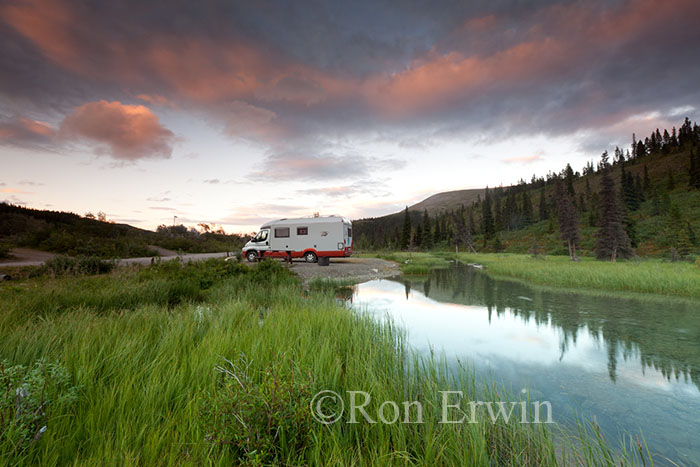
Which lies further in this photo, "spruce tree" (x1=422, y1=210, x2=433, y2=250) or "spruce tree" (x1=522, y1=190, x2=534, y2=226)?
"spruce tree" (x1=522, y1=190, x2=534, y2=226)

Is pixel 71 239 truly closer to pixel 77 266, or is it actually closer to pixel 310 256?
pixel 77 266

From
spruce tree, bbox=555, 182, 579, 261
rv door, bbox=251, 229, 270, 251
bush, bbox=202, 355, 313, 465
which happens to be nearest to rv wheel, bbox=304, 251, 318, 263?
rv door, bbox=251, 229, 270, 251

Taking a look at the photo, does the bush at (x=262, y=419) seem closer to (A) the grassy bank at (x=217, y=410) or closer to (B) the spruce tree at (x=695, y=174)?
(A) the grassy bank at (x=217, y=410)

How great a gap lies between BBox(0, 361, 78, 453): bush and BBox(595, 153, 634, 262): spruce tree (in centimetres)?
4343

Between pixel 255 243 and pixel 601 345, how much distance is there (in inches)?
823

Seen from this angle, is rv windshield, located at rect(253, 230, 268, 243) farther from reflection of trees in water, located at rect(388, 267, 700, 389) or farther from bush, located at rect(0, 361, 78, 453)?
bush, located at rect(0, 361, 78, 453)

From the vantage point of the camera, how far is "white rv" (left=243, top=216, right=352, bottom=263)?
2159 cm

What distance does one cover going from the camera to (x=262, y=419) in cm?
212

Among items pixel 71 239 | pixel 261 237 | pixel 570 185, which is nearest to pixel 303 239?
pixel 261 237

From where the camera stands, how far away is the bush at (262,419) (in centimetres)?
202

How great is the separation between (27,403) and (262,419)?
1.65 m

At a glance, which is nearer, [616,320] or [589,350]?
[589,350]

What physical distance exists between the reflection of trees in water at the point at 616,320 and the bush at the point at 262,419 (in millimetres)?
6114

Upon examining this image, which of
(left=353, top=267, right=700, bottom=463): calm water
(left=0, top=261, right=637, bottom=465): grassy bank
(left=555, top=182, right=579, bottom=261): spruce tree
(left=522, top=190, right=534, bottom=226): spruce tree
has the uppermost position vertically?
(left=522, top=190, right=534, bottom=226): spruce tree
